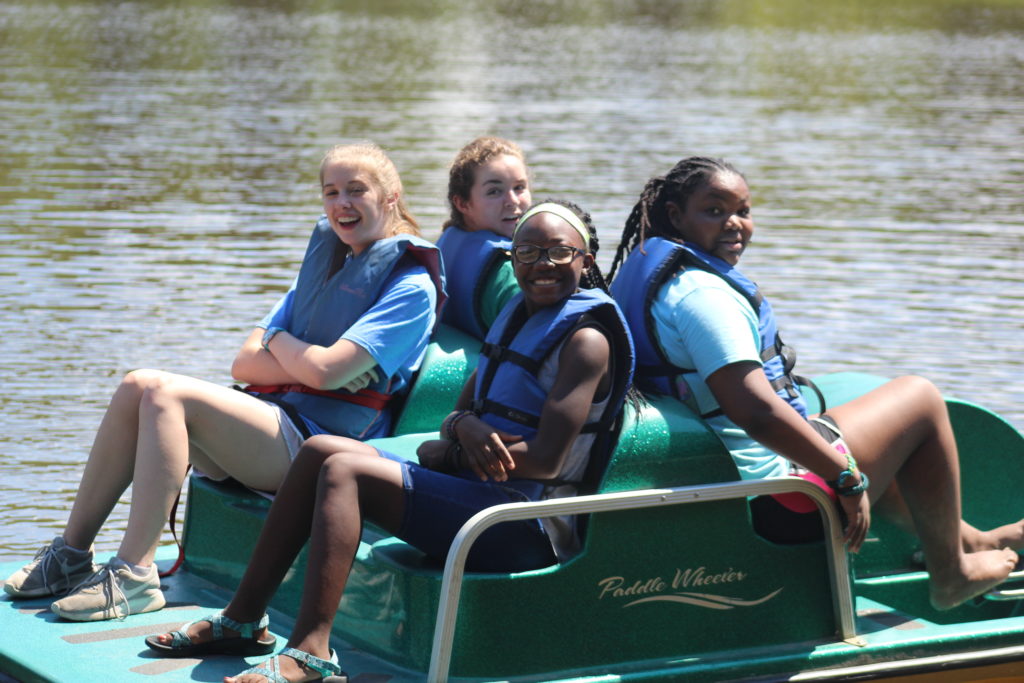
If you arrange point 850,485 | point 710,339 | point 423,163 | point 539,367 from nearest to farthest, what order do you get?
point 539,367 < point 710,339 < point 850,485 < point 423,163

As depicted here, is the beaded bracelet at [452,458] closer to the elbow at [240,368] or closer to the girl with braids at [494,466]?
the girl with braids at [494,466]

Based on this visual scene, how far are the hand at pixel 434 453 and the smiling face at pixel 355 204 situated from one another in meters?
1.00

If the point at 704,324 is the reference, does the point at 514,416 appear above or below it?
below

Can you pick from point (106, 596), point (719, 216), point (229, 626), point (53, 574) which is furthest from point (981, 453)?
point (53, 574)

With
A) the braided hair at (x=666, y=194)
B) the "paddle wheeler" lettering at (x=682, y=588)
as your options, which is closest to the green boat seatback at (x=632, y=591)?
the "paddle wheeler" lettering at (x=682, y=588)

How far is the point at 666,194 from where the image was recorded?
14.6ft

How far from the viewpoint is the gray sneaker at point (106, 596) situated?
430 centimetres

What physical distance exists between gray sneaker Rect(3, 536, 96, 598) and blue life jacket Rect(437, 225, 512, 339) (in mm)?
1334

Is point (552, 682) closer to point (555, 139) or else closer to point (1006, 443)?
point (1006, 443)

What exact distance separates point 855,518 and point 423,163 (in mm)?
12360

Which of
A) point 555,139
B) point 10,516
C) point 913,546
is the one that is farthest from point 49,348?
point 555,139

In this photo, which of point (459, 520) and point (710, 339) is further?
point (710, 339)

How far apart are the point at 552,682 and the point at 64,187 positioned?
1168 centimetres

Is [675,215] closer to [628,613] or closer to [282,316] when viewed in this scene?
[628,613]
